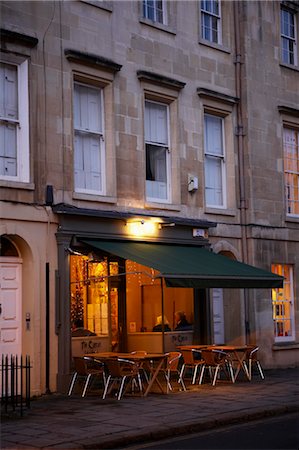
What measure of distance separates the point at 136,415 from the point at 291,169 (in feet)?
35.8

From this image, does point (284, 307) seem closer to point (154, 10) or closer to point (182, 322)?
point (182, 322)

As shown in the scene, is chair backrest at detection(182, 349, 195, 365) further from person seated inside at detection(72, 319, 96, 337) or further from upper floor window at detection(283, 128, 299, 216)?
upper floor window at detection(283, 128, 299, 216)

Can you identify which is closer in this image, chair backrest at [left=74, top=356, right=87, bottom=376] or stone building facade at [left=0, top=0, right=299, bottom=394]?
chair backrest at [left=74, top=356, right=87, bottom=376]

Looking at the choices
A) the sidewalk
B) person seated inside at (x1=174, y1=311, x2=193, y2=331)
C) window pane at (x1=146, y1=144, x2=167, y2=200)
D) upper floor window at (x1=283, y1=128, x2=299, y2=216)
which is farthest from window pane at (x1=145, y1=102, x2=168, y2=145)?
the sidewalk

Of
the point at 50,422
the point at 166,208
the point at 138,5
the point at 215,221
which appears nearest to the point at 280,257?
the point at 215,221

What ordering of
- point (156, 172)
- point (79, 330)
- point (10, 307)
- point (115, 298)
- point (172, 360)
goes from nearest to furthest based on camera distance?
point (10, 307) < point (172, 360) < point (79, 330) < point (115, 298) < point (156, 172)

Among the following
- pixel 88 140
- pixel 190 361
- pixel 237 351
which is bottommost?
pixel 190 361

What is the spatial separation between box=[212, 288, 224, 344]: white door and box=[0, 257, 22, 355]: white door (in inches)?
232

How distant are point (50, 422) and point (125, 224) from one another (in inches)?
223

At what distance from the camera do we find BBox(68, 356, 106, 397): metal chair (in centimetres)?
1429

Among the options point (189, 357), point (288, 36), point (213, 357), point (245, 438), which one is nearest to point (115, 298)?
point (189, 357)

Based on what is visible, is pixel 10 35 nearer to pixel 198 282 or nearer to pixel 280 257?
pixel 198 282

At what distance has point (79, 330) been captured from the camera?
624 inches

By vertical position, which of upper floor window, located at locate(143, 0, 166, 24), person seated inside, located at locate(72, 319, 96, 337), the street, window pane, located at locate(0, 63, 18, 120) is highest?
upper floor window, located at locate(143, 0, 166, 24)
